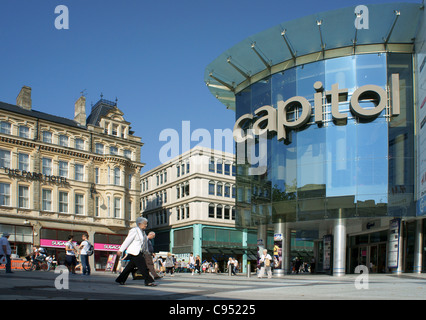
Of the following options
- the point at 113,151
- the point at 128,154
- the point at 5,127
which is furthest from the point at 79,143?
the point at 5,127

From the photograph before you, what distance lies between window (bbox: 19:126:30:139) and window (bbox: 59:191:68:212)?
7063 millimetres

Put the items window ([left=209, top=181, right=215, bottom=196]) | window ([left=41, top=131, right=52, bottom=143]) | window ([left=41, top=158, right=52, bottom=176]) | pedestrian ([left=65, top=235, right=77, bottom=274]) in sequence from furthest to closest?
1. window ([left=209, top=181, right=215, bottom=196])
2. window ([left=41, top=131, right=52, bottom=143])
3. window ([left=41, top=158, right=52, bottom=176])
4. pedestrian ([left=65, top=235, right=77, bottom=274])

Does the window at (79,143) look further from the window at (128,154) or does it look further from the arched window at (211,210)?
the arched window at (211,210)

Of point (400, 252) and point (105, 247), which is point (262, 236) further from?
point (105, 247)

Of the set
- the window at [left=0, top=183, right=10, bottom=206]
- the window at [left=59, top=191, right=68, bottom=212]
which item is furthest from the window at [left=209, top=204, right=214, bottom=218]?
the window at [left=0, top=183, right=10, bottom=206]

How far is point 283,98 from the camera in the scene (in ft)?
107

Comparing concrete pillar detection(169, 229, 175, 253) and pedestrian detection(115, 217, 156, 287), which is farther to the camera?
concrete pillar detection(169, 229, 175, 253)

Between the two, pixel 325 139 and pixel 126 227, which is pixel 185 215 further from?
pixel 325 139

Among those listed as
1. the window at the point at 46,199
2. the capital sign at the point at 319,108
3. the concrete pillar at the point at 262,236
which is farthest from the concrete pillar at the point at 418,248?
the window at the point at 46,199

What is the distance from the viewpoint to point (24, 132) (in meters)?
50.8

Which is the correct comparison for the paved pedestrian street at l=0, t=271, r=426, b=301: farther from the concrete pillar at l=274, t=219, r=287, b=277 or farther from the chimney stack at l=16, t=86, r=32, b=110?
the chimney stack at l=16, t=86, r=32, b=110

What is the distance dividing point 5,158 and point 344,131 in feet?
114

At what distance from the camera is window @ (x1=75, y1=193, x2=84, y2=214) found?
5388cm

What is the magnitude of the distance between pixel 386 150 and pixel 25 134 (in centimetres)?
3748
